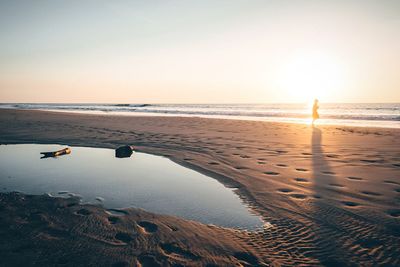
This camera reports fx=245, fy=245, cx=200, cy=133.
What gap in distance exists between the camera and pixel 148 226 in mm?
3668

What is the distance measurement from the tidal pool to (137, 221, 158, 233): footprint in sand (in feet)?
1.51

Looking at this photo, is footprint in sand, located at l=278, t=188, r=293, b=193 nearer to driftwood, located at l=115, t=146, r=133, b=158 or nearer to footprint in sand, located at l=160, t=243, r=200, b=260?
footprint in sand, located at l=160, t=243, r=200, b=260

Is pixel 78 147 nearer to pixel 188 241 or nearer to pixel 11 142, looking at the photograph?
pixel 11 142

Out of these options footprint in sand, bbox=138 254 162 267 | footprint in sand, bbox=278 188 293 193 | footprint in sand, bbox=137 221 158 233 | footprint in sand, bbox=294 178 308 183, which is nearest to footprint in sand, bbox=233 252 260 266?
footprint in sand, bbox=138 254 162 267

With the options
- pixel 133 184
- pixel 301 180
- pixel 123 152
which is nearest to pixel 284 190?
pixel 301 180

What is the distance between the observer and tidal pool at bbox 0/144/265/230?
428cm

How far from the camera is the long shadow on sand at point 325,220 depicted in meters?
2.99

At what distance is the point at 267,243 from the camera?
3273 millimetres

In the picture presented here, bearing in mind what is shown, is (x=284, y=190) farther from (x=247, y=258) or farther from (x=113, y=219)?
(x=113, y=219)

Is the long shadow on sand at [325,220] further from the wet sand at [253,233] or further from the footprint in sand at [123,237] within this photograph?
the footprint in sand at [123,237]

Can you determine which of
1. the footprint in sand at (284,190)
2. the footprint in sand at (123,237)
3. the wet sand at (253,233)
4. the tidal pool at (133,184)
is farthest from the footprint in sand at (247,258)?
the footprint in sand at (284,190)

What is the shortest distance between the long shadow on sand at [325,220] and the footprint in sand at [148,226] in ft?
7.19

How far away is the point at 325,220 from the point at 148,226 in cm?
275

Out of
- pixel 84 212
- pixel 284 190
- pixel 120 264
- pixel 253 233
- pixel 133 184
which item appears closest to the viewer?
pixel 120 264
